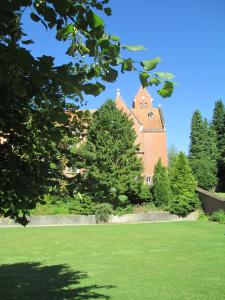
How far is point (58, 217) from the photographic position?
33250mm

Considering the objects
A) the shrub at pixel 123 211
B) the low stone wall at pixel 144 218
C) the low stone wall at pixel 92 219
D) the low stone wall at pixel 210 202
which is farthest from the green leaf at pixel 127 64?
the low stone wall at pixel 144 218

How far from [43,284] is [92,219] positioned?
2376 centimetres

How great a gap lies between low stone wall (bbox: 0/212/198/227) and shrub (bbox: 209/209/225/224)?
2.98m

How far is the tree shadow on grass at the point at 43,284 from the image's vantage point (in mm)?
8461

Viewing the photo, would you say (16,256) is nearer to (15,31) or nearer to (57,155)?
(57,155)

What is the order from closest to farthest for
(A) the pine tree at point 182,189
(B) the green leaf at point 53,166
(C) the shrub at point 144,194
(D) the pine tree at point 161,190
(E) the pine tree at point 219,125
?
1. (B) the green leaf at point 53,166
2. (A) the pine tree at point 182,189
3. (D) the pine tree at point 161,190
4. (C) the shrub at point 144,194
5. (E) the pine tree at point 219,125

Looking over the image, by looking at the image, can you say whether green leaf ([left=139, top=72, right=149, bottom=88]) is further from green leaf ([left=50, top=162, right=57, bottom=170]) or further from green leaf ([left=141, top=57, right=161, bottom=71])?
green leaf ([left=50, top=162, right=57, bottom=170])

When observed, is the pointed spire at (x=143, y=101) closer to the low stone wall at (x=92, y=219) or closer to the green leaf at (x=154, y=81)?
the low stone wall at (x=92, y=219)

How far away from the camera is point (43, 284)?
10.2m

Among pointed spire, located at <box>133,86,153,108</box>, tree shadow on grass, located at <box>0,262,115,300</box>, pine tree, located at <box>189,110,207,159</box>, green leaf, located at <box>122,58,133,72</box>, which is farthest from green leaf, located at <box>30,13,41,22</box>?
→ pine tree, located at <box>189,110,207,159</box>

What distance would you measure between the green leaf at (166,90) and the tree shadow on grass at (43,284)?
5.57m

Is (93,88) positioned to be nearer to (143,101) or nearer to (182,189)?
(182,189)

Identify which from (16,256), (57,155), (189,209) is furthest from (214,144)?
(57,155)

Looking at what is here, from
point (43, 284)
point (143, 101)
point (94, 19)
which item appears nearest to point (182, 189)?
point (43, 284)
